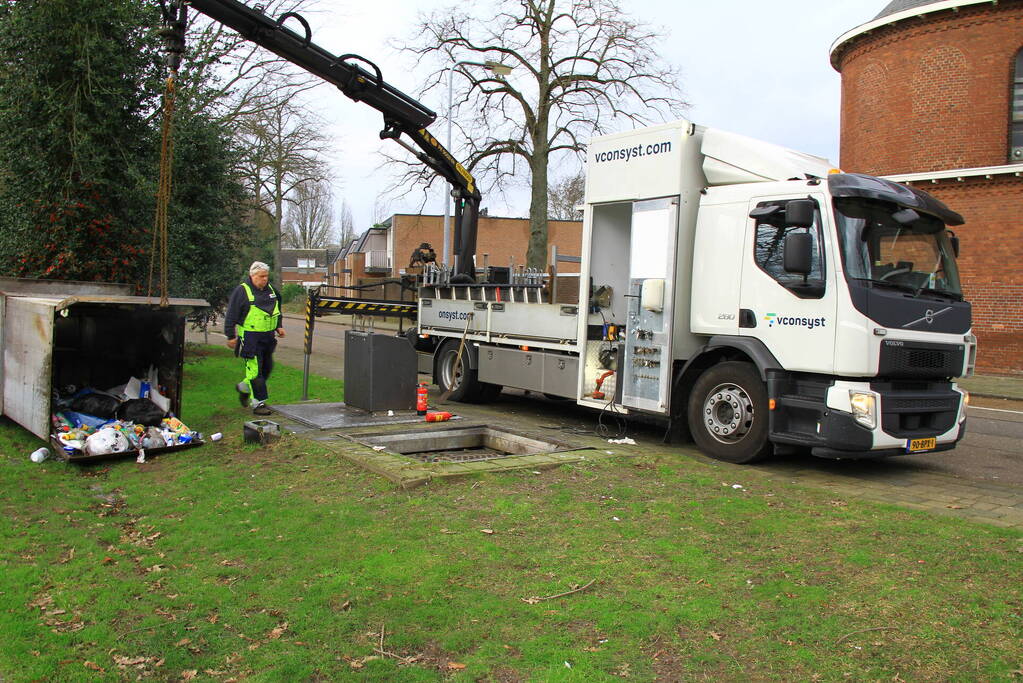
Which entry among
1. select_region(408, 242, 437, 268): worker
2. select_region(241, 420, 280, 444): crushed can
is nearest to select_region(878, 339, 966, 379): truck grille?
select_region(241, 420, 280, 444): crushed can

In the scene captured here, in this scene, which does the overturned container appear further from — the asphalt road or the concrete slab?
the asphalt road

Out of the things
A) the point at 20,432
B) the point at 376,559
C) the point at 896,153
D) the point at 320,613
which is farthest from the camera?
the point at 896,153

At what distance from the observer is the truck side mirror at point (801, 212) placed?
24.2ft

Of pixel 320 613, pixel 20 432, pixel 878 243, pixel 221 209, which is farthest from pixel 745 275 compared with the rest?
pixel 221 209

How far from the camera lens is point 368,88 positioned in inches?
464

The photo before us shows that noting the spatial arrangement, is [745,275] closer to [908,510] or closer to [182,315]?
[908,510]

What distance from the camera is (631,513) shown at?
5.83 m

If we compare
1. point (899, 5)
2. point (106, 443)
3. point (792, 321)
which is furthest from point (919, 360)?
point (899, 5)

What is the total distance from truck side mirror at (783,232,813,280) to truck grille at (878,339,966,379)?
3.18ft

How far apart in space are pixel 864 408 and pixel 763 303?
138cm

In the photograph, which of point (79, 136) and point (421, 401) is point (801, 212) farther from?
point (79, 136)

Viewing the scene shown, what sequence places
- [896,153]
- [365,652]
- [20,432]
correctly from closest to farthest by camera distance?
[365,652] < [20,432] < [896,153]

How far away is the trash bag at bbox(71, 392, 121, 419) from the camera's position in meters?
8.52

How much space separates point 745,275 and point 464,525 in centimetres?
418
